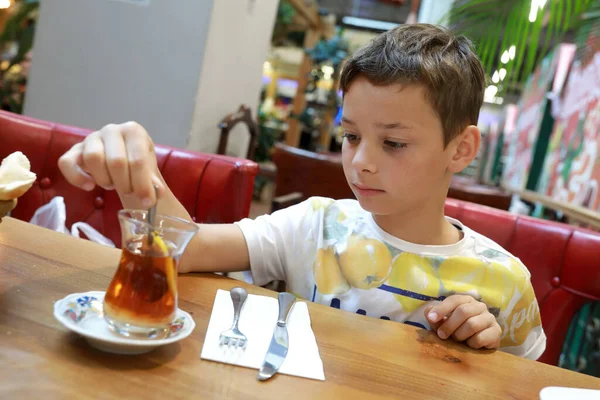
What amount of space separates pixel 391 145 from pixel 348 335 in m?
0.42

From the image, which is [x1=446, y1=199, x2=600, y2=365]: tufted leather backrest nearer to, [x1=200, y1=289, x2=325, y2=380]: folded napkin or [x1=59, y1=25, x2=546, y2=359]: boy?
[x1=59, y1=25, x2=546, y2=359]: boy

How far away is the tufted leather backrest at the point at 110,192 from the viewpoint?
4.85 feet

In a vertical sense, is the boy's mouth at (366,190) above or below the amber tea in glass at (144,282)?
above

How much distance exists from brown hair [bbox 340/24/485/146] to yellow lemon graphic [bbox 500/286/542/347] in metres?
0.41

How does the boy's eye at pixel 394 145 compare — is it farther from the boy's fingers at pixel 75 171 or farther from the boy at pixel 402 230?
the boy's fingers at pixel 75 171

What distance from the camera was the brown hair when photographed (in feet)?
3.58

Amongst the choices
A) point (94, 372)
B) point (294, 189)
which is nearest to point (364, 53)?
point (94, 372)

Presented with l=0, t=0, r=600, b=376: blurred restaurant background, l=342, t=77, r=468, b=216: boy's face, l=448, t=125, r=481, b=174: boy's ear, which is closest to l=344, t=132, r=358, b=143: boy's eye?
l=342, t=77, r=468, b=216: boy's face

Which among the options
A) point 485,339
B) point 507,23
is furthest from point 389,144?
point 507,23

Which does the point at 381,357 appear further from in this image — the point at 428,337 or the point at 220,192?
the point at 220,192

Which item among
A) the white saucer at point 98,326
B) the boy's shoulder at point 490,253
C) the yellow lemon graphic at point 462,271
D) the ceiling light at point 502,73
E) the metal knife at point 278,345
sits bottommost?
the metal knife at point 278,345

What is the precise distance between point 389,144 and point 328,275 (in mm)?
345

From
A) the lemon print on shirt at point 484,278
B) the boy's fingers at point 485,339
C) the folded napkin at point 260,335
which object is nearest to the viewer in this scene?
the folded napkin at point 260,335

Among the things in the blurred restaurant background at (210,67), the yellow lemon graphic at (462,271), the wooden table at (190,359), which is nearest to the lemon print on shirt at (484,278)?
the yellow lemon graphic at (462,271)
